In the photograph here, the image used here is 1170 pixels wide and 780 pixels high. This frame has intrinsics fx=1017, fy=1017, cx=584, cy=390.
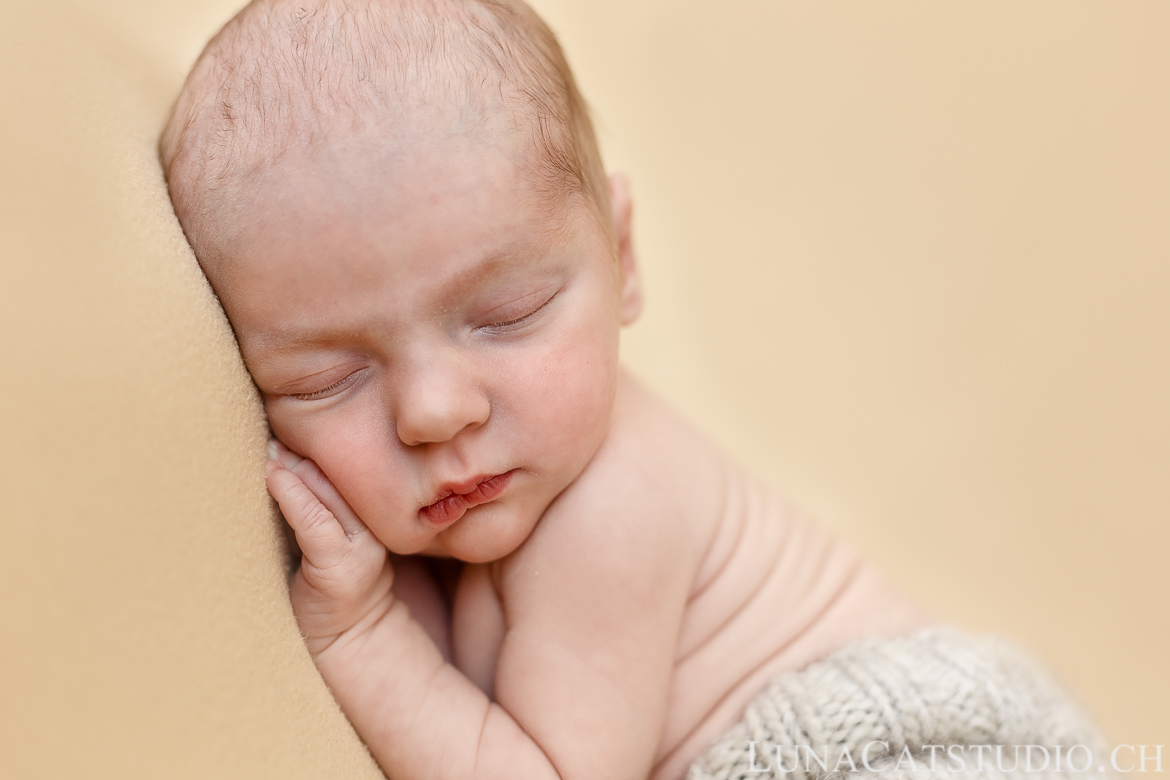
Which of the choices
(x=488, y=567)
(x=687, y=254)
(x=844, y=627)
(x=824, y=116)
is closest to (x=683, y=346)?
(x=687, y=254)

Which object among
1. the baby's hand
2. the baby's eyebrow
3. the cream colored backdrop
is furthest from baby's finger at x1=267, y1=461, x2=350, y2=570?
the cream colored backdrop

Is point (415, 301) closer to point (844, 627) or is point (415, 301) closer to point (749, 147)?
point (844, 627)

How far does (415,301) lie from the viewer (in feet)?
2.74

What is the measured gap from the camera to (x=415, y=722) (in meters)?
0.92

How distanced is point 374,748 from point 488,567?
203 millimetres

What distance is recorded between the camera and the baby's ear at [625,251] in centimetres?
110

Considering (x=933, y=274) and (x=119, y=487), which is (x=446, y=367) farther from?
(x=933, y=274)

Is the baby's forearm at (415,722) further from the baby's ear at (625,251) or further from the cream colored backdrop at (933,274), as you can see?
the cream colored backdrop at (933,274)

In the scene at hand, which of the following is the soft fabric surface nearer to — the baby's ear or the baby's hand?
the baby's hand

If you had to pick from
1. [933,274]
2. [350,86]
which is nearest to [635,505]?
[350,86]

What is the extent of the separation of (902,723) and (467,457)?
0.50 meters

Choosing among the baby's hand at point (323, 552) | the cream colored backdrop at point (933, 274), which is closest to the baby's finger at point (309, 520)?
the baby's hand at point (323, 552)

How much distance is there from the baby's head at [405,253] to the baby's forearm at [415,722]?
114 mm

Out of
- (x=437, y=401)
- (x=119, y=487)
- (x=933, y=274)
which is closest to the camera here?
(x=119, y=487)
